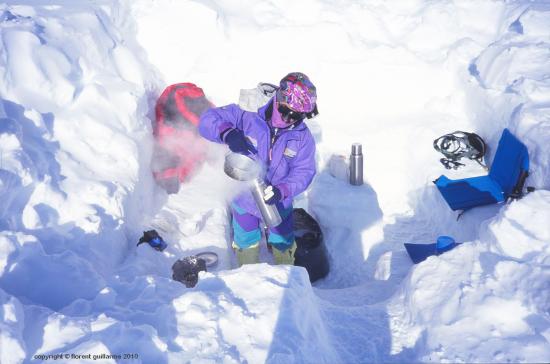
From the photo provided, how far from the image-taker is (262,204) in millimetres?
3400

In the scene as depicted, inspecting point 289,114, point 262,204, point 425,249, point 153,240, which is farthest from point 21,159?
point 425,249

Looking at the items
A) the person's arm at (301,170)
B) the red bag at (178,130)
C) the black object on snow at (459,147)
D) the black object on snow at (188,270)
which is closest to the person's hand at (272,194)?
the person's arm at (301,170)

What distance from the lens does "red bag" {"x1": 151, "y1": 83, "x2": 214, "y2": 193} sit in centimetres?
518

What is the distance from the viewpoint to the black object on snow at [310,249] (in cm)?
472

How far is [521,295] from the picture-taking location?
2145mm

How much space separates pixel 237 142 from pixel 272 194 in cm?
54

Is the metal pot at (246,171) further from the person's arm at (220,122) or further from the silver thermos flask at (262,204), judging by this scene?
the person's arm at (220,122)

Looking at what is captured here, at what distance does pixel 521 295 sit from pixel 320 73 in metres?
5.11

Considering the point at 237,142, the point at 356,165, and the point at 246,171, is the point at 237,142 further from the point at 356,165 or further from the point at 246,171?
the point at 356,165

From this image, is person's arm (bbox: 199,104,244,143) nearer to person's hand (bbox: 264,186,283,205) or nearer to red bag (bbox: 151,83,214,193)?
person's hand (bbox: 264,186,283,205)

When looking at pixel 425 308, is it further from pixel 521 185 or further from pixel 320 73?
pixel 320 73

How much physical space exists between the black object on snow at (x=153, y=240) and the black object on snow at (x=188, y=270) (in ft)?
1.43

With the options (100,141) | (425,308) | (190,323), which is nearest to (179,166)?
(100,141)

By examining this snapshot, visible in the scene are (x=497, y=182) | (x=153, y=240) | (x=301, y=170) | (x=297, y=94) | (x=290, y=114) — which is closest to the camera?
(x=297, y=94)
